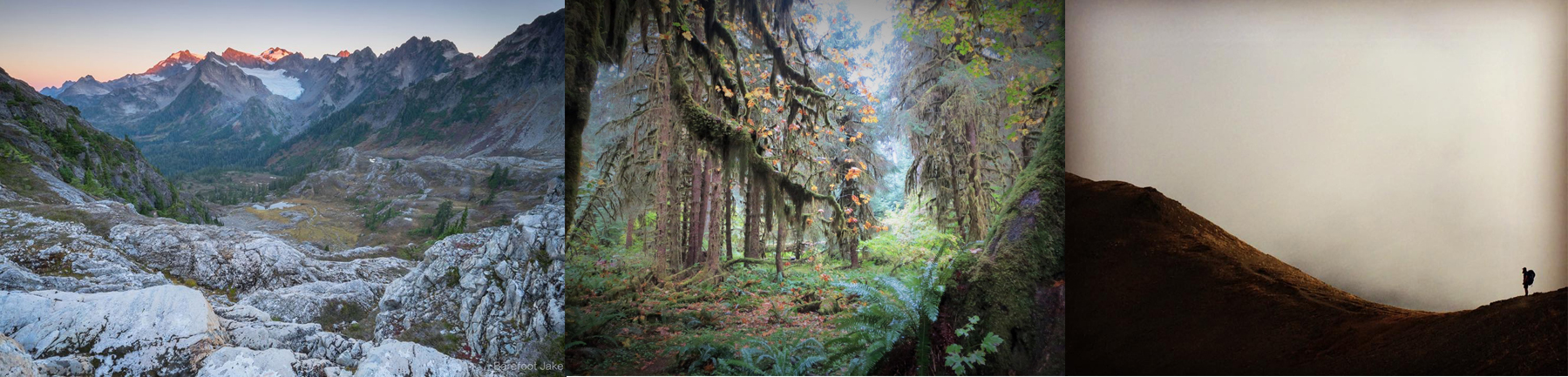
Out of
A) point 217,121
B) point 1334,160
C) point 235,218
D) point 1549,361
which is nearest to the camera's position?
point 235,218

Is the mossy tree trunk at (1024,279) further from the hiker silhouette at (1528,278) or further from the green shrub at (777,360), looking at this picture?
the hiker silhouette at (1528,278)

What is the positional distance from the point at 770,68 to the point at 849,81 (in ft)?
1.51

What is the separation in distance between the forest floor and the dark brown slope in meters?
1.25

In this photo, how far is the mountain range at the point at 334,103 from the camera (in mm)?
3180

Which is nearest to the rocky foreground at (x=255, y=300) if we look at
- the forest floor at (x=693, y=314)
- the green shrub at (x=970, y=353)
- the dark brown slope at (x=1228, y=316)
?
the forest floor at (x=693, y=314)

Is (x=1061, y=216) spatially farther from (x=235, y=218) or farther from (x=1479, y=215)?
(x=235, y=218)

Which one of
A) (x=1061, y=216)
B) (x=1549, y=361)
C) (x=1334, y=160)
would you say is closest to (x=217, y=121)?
(x=1061, y=216)

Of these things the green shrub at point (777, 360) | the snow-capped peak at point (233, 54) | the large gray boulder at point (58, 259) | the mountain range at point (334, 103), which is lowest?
the green shrub at point (777, 360)

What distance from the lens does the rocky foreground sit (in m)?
2.86

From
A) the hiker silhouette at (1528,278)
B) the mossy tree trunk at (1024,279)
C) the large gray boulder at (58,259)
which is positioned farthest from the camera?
the hiker silhouette at (1528,278)

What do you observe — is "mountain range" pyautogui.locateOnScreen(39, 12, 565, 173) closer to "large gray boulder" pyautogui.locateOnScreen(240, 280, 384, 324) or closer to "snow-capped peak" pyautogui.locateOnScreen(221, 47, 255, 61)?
"snow-capped peak" pyautogui.locateOnScreen(221, 47, 255, 61)

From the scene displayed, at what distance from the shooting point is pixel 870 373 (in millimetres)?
3674

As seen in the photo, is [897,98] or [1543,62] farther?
[1543,62]

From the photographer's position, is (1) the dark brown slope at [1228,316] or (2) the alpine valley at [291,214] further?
(1) the dark brown slope at [1228,316]
